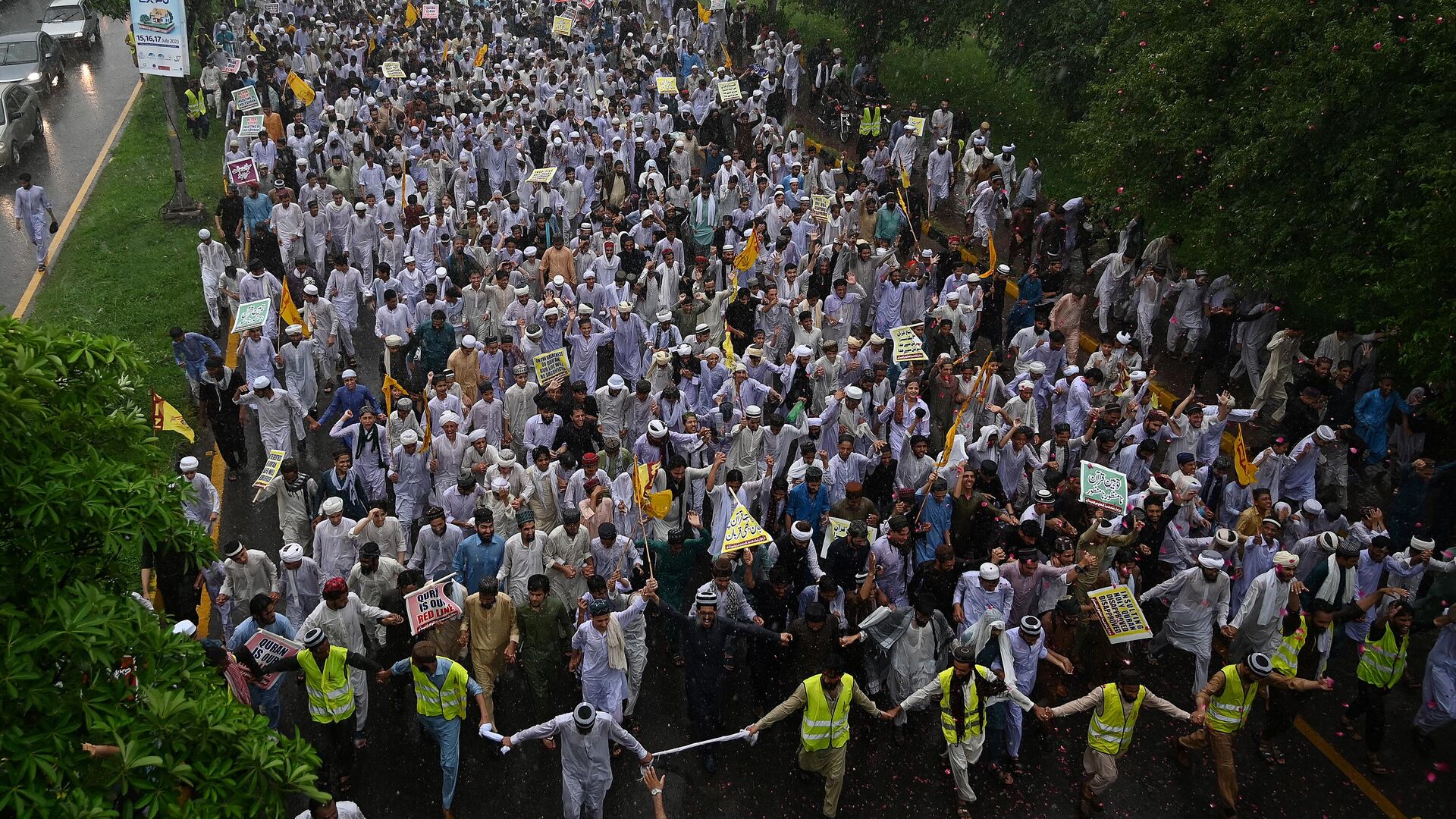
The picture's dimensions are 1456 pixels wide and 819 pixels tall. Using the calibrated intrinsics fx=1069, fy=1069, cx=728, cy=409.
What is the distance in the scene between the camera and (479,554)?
26.4 feet

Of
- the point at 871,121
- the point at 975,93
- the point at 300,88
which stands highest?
the point at 975,93

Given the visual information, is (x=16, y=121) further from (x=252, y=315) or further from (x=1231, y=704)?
(x=1231, y=704)

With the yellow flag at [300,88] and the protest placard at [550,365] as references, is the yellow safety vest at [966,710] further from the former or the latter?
the yellow flag at [300,88]

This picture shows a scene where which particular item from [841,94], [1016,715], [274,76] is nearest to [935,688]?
[1016,715]

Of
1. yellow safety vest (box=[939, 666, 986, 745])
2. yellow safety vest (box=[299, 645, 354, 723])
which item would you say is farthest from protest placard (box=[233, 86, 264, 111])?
yellow safety vest (box=[939, 666, 986, 745])

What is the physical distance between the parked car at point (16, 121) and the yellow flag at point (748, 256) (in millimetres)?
15542

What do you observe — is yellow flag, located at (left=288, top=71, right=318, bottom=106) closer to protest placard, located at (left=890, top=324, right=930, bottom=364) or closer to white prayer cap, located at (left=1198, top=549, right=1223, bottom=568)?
protest placard, located at (left=890, top=324, right=930, bottom=364)

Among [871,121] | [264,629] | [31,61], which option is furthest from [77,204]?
[264,629]

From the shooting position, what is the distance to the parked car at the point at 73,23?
2853 centimetres

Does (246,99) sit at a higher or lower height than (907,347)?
lower

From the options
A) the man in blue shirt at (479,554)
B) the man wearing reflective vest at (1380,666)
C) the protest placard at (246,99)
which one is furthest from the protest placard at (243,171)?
the man wearing reflective vest at (1380,666)

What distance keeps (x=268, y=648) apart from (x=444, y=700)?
120cm

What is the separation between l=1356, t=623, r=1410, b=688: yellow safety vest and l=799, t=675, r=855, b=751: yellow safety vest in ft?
12.6

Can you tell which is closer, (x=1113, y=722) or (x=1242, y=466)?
(x=1113, y=722)
